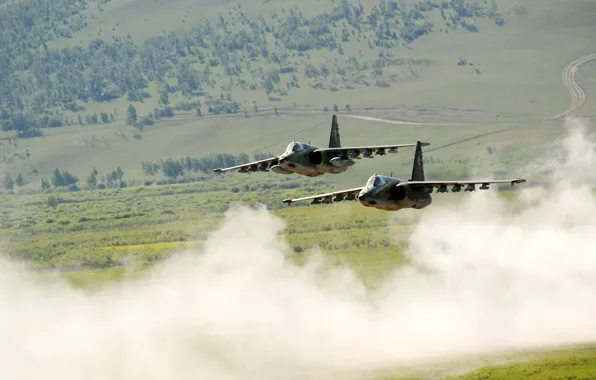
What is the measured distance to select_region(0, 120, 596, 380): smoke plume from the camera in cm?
13225

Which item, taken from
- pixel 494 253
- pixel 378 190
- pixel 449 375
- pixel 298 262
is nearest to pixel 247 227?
pixel 298 262

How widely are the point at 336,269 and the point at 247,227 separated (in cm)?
2743

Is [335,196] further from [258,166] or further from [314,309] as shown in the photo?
[314,309]

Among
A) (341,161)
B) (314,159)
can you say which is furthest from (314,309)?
(341,161)

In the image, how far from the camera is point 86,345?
14238cm

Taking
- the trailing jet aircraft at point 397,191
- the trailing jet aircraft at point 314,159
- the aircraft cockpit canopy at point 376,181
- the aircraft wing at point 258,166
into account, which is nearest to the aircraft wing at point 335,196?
the trailing jet aircraft at point 397,191

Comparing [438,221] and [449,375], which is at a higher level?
[438,221]

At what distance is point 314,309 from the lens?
5861 inches

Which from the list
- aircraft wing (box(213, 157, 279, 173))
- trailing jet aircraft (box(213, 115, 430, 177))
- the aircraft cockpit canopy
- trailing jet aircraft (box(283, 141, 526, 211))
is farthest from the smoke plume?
the aircraft cockpit canopy

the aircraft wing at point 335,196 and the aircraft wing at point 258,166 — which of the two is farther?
the aircraft wing at point 258,166

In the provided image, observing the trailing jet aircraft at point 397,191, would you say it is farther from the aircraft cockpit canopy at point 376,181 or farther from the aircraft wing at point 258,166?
the aircraft wing at point 258,166

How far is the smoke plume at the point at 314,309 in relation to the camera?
434ft

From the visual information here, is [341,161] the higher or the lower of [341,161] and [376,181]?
the higher

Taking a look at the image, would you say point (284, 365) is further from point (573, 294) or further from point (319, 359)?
point (573, 294)
